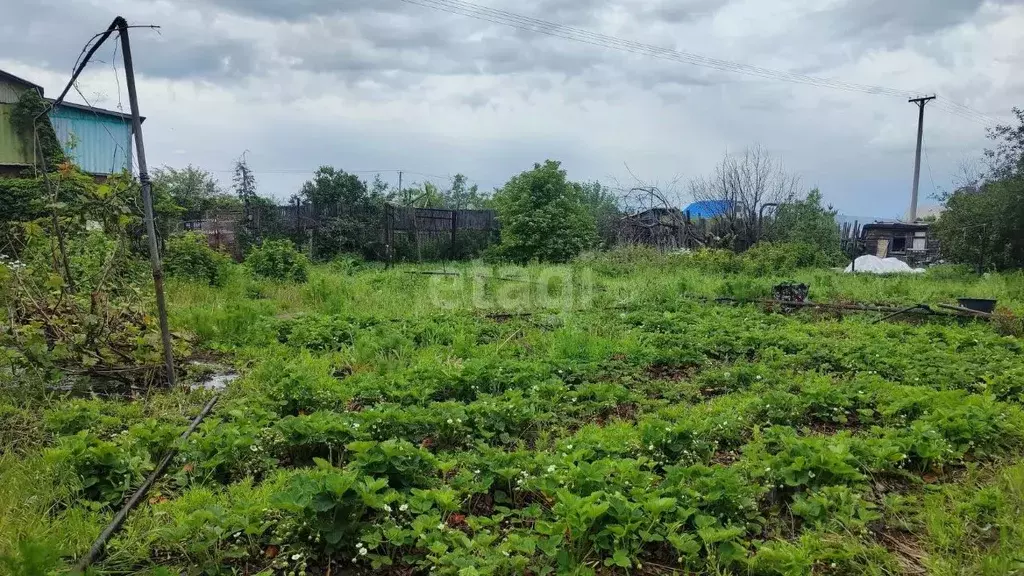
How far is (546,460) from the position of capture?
2.73 metres

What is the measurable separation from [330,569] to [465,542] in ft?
1.73

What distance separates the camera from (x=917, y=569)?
86.5 inches

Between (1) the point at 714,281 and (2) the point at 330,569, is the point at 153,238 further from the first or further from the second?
(1) the point at 714,281

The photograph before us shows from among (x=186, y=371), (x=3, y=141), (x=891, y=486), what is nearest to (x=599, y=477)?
(x=891, y=486)

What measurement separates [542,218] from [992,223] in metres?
10.7

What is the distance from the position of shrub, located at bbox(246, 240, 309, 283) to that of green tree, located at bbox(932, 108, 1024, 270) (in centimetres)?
1484

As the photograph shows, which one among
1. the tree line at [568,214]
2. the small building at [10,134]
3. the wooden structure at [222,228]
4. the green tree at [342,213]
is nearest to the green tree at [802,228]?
the tree line at [568,214]

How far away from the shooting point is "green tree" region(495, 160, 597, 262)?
1568 cm

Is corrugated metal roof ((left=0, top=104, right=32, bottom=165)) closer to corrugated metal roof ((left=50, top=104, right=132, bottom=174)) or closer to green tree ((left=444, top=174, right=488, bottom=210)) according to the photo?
corrugated metal roof ((left=50, top=104, right=132, bottom=174))

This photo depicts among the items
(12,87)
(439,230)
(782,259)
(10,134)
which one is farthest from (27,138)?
(782,259)

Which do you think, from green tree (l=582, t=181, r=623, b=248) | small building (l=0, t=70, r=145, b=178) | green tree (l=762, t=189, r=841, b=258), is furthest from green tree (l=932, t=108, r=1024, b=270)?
small building (l=0, t=70, r=145, b=178)

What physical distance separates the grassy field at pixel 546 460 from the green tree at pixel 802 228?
42.9 ft

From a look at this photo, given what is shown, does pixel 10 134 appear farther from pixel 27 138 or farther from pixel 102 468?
pixel 102 468

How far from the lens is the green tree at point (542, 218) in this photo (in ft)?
51.4
